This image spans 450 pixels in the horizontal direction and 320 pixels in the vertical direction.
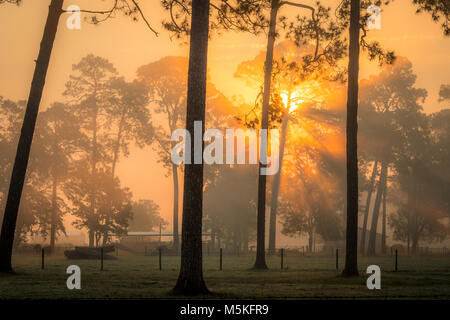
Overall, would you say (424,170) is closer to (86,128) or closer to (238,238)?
(238,238)

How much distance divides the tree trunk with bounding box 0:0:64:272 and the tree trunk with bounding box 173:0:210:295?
978cm

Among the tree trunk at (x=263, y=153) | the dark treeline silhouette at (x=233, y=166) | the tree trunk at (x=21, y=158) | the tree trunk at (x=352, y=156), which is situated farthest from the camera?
the dark treeline silhouette at (x=233, y=166)

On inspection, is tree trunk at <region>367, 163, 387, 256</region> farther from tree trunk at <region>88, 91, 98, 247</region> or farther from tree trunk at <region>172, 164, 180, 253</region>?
tree trunk at <region>88, 91, 98, 247</region>

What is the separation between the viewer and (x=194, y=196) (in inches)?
583

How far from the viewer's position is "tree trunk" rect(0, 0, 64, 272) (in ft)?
73.0

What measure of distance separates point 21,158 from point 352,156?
12272mm

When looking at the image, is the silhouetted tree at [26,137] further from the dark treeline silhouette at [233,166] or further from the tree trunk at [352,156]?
the dark treeline silhouette at [233,166]

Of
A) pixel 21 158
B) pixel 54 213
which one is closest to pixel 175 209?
pixel 54 213

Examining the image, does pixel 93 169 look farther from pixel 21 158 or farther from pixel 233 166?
pixel 21 158


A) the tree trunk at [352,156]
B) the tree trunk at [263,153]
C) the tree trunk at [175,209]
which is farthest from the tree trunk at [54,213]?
the tree trunk at [352,156]

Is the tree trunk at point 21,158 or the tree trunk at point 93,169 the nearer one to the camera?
the tree trunk at point 21,158

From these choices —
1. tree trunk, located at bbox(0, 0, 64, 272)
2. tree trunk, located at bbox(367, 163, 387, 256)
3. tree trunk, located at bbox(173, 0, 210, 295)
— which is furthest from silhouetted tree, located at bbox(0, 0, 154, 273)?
tree trunk, located at bbox(367, 163, 387, 256)

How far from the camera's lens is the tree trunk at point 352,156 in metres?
22.5

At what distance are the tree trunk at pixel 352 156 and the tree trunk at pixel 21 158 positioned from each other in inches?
456
